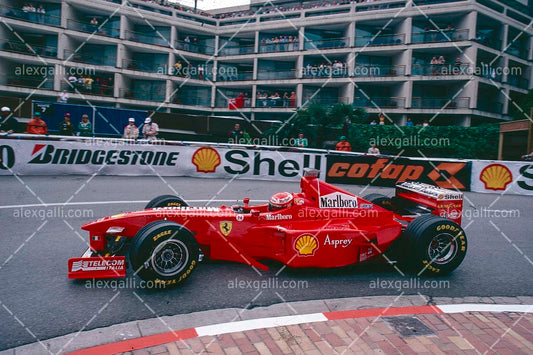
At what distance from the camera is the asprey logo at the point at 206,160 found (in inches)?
563

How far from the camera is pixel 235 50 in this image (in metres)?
39.8

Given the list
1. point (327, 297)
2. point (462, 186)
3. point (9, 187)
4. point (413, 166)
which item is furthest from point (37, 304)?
point (462, 186)

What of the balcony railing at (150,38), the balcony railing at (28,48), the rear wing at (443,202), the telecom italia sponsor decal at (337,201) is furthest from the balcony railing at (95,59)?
the rear wing at (443,202)

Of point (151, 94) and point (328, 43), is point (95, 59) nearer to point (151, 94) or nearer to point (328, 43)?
point (151, 94)

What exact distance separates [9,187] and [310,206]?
8909mm

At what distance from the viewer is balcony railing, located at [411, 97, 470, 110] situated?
3175 cm

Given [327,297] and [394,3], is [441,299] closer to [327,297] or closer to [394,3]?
[327,297]

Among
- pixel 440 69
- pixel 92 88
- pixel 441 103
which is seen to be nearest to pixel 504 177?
pixel 441 103

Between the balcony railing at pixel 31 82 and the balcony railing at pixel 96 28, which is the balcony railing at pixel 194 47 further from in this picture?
the balcony railing at pixel 31 82

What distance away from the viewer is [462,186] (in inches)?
557

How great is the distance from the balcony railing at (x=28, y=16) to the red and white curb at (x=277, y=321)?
124ft

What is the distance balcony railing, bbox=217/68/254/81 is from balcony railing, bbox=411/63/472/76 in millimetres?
14945

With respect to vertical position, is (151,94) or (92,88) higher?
(151,94)

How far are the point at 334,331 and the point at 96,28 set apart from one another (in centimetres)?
3846
